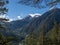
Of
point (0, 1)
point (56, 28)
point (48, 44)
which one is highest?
point (0, 1)

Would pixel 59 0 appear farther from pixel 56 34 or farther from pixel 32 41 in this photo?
pixel 32 41

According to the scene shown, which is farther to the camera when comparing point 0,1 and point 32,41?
point 32,41

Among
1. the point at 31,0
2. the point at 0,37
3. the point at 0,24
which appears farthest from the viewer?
the point at 0,24

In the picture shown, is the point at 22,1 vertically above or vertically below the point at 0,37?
above

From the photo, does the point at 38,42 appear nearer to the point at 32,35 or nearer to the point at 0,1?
the point at 32,35

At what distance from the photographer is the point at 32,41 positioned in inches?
497

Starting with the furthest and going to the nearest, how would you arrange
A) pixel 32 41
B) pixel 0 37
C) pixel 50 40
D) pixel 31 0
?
pixel 32 41 → pixel 50 40 → pixel 0 37 → pixel 31 0

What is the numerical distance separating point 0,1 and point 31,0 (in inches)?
125

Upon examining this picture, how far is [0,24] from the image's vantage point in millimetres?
10086

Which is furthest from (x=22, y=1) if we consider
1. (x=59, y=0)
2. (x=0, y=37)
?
(x=0, y=37)

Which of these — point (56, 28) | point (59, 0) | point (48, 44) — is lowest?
point (48, 44)

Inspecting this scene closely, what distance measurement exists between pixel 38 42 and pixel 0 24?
2.41 m

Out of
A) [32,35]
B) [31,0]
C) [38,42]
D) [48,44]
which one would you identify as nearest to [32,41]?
[32,35]

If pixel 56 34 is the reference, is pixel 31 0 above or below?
above
